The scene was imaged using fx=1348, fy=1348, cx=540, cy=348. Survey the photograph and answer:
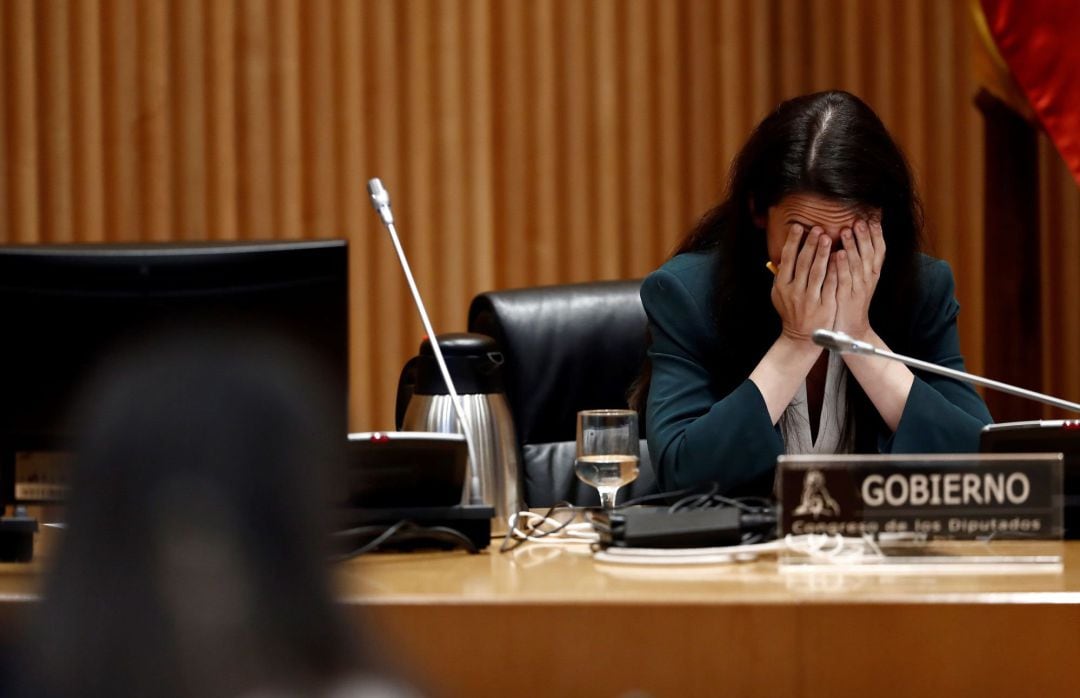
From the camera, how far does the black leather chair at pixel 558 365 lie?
2.17m

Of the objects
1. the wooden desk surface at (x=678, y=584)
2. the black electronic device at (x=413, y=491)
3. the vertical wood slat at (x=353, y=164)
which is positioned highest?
the vertical wood slat at (x=353, y=164)

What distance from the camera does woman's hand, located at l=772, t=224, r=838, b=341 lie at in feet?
6.01

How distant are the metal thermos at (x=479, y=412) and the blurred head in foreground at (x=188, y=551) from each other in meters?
1.20

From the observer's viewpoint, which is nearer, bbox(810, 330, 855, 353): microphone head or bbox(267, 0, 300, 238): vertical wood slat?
bbox(810, 330, 855, 353): microphone head

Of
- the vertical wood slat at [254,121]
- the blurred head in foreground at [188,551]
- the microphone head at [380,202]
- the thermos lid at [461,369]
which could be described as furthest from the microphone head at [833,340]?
the vertical wood slat at [254,121]

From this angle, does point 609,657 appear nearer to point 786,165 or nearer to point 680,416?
point 680,416

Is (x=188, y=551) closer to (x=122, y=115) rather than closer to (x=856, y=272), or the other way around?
(x=856, y=272)

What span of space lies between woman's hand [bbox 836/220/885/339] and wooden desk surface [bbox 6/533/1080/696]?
78 cm

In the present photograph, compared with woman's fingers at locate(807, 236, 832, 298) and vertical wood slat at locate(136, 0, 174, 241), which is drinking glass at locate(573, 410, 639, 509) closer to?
woman's fingers at locate(807, 236, 832, 298)

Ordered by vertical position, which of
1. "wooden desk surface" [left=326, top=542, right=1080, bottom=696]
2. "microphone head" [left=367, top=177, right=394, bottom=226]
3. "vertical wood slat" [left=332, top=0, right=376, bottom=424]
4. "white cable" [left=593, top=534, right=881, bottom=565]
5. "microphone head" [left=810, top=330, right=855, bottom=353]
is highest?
"vertical wood slat" [left=332, top=0, right=376, bottom=424]

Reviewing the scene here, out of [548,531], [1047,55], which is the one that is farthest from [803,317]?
[1047,55]

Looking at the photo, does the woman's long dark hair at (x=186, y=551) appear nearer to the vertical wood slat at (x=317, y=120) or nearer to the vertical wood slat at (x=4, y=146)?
the vertical wood slat at (x=317, y=120)

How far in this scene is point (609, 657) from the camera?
1.09 metres

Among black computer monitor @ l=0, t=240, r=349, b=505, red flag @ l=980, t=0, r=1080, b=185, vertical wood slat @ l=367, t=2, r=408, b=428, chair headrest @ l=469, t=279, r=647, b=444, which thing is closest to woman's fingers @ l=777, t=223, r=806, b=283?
chair headrest @ l=469, t=279, r=647, b=444
